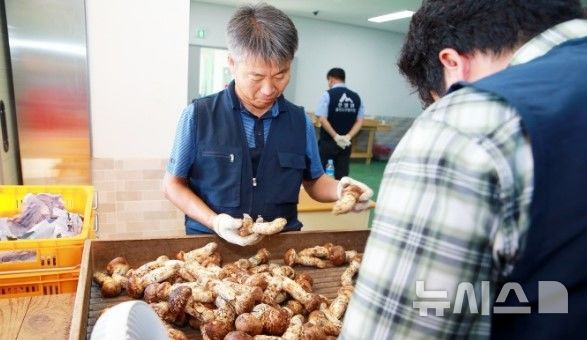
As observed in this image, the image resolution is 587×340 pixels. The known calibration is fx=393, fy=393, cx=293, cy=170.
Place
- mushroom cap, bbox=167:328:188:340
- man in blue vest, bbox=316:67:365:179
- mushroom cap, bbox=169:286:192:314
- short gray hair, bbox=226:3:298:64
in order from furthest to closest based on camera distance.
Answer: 1. man in blue vest, bbox=316:67:365:179
2. short gray hair, bbox=226:3:298:64
3. mushroom cap, bbox=169:286:192:314
4. mushroom cap, bbox=167:328:188:340

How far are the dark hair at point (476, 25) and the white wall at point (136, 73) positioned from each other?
2.09 m

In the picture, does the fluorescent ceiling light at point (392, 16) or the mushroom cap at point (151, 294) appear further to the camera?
the fluorescent ceiling light at point (392, 16)

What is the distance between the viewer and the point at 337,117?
524 centimetres

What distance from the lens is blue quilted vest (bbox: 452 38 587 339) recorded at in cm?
49

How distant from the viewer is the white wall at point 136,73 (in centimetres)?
248

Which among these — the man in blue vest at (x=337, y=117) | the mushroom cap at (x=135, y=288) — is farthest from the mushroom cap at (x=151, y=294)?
the man in blue vest at (x=337, y=117)

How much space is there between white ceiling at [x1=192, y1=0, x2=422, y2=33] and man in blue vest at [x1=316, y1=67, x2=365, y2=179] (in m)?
2.29

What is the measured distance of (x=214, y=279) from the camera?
4.33 ft

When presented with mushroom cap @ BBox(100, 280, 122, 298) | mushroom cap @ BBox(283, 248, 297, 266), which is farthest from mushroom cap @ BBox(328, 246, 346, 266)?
mushroom cap @ BBox(100, 280, 122, 298)

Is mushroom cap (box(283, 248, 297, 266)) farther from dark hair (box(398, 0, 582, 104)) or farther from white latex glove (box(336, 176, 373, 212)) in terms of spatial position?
dark hair (box(398, 0, 582, 104))

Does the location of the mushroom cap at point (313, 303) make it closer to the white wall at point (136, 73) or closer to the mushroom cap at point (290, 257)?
the mushroom cap at point (290, 257)

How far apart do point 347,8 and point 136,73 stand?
6.08 meters

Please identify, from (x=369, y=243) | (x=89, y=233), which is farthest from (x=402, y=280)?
(x=89, y=233)

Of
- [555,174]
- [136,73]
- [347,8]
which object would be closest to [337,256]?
[555,174]
